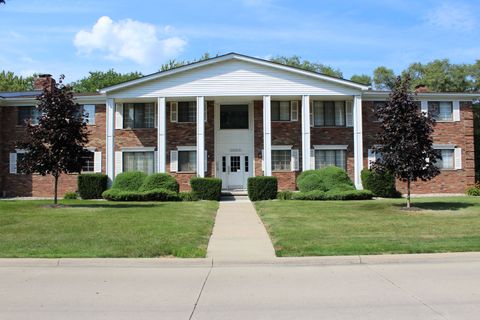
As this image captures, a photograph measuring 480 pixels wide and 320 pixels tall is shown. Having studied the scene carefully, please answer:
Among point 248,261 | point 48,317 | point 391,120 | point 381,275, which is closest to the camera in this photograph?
point 48,317

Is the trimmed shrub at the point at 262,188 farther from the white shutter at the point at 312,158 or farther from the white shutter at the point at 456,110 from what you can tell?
the white shutter at the point at 456,110

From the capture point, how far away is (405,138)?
17.7 m

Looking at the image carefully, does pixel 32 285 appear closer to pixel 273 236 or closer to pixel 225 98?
pixel 273 236

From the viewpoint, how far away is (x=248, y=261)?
9.62m

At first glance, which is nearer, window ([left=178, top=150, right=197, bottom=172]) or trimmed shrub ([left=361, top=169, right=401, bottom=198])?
trimmed shrub ([left=361, top=169, right=401, bottom=198])

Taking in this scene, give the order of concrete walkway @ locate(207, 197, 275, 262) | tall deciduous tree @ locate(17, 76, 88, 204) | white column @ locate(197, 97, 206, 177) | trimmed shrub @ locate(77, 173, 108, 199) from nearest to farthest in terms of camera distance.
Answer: concrete walkway @ locate(207, 197, 275, 262) → tall deciduous tree @ locate(17, 76, 88, 204) → trimmed shrub @ locate(77, 173, 108, 199) → white column @ locate(197, 97, 206, 177)

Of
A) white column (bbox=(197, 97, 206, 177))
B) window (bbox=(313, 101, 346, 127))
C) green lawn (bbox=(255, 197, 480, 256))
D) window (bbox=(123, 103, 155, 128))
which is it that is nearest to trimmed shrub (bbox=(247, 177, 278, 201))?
white column (bbox=(197, 97, 206, 177))

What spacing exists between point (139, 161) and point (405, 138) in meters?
17.3

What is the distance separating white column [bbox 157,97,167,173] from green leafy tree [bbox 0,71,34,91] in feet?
109

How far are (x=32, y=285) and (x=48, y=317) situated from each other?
2.00m

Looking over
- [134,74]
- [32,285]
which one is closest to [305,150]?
[32,285]

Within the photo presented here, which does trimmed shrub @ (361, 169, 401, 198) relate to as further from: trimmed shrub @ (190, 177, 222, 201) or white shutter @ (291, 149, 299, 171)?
trimmed shrub @ (190, 177, 222, 201)

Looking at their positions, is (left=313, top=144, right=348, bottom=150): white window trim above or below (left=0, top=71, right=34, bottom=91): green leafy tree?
below

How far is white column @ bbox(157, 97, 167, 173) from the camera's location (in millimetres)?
27078
